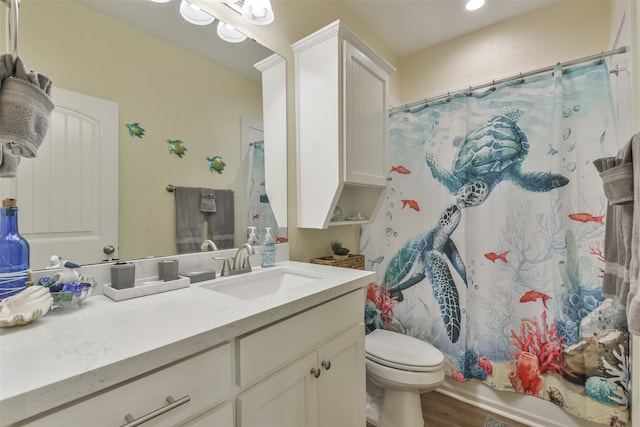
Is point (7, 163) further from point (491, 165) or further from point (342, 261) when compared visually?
point (491, 165)

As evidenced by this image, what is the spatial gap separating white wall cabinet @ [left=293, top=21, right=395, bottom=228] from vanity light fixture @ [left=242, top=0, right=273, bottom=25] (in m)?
0.24

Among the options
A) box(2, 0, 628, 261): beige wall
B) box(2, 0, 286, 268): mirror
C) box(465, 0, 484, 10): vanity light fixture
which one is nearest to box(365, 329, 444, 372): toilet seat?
box(2, 0, 628, 261): beige wall

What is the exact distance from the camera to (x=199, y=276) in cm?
114

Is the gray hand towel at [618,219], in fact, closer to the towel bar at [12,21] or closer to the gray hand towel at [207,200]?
the gray hand towel at [207,200]

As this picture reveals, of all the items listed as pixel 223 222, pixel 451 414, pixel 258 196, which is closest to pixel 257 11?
pixel 258 196

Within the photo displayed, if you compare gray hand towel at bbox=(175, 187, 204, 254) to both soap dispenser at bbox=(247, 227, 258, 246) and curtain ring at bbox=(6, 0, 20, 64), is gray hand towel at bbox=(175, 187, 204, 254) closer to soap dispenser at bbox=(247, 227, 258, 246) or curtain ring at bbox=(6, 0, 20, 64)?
soap dispenser at bbox=(247, 227, 258, 246)

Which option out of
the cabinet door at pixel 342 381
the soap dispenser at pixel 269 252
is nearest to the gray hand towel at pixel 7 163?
the soap dispenser at pixel 269 252

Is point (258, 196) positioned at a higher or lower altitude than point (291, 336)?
higher

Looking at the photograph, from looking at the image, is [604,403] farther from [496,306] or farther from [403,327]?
[403,327]

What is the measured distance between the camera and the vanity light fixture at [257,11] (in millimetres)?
1364

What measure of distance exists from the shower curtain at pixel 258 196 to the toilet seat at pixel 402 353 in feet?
3.12

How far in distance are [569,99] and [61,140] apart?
93.5 inches

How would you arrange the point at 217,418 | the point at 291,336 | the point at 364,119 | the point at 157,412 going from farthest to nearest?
the point at 364,119, the point at 291,336, the point at 217,418, the point at 157,412

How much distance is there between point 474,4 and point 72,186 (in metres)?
2.44
